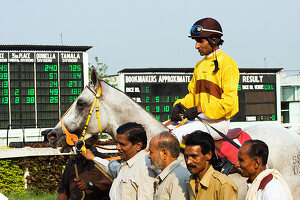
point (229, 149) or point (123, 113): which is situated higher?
point (123, 113)

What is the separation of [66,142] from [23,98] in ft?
43.5

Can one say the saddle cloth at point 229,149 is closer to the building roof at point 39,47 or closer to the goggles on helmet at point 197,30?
the goggles on helmet at point 197,30

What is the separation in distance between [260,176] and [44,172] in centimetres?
866

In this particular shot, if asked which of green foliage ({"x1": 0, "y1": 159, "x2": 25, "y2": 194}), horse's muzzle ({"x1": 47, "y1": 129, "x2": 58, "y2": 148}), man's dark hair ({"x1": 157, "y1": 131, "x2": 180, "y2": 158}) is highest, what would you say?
man's dark hair ({"x1": 157, "y1": 131, "x2": 180, "y2": 158})

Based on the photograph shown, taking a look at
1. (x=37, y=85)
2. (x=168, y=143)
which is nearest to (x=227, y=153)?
(x=168, y=143)

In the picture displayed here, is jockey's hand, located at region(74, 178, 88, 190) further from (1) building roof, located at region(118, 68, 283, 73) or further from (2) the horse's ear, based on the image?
(1) building roof, located at region(118, 68, 283, 73)

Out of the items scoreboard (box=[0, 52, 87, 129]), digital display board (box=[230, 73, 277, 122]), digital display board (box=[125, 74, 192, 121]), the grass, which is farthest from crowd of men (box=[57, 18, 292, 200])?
digital display board (box=[230, 73, 277, 122])

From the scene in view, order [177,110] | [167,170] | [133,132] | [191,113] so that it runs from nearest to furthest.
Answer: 1. [167,170]
2. [133,132]
3. [191,113]
4. [177,110]

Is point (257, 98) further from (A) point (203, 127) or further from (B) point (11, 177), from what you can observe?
(A) point (203, 127)

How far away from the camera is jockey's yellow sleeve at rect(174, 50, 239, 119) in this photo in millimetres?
4738

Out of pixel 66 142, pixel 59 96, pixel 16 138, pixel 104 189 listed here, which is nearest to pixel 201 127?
pixel 104 189

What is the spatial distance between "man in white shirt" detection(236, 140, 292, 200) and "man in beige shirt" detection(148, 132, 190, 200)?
0.42m

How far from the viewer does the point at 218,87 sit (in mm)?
4871

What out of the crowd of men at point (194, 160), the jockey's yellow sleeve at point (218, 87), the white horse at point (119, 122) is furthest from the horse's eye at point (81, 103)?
the jockey's yellow sleeve at point (218, 87)
